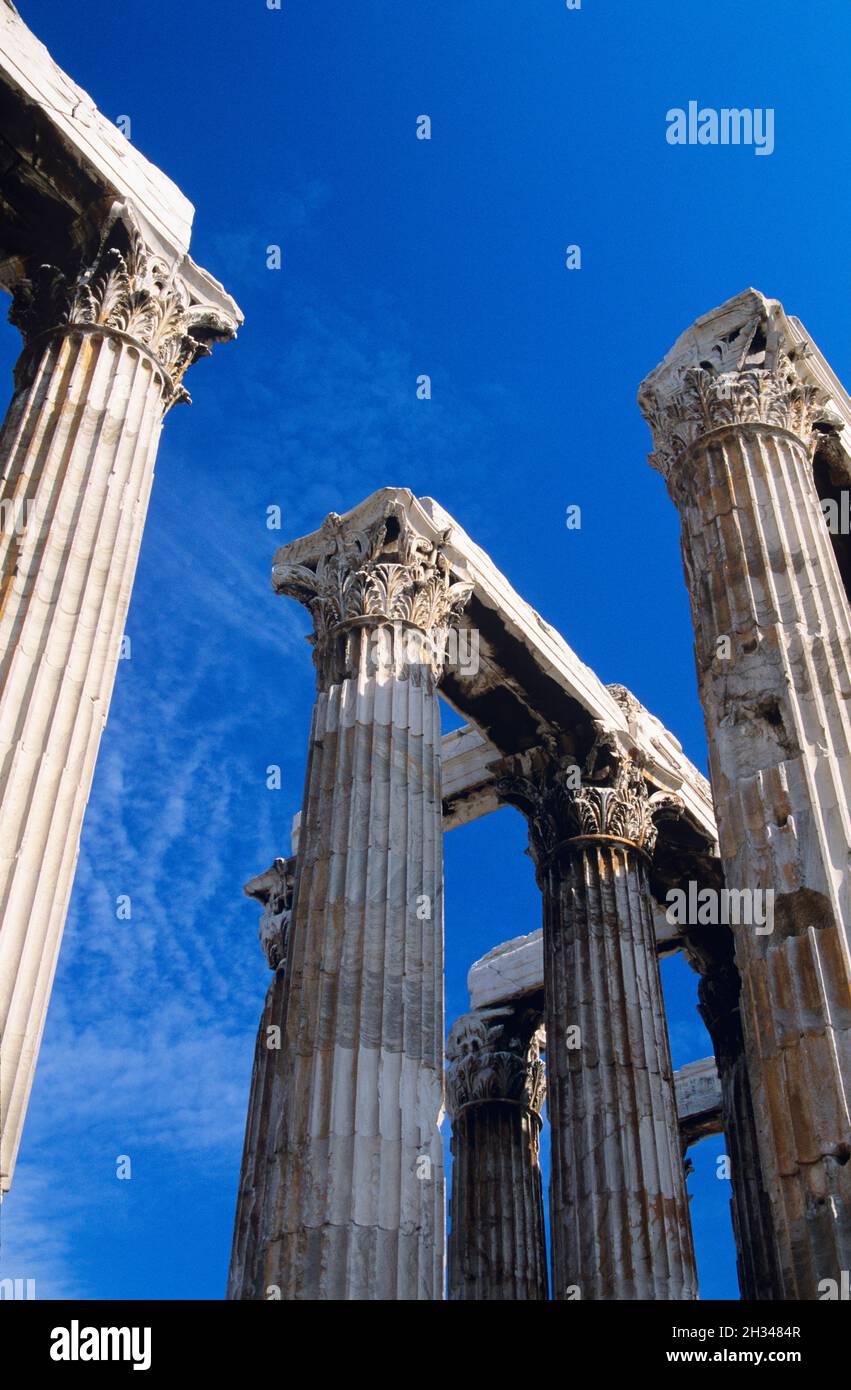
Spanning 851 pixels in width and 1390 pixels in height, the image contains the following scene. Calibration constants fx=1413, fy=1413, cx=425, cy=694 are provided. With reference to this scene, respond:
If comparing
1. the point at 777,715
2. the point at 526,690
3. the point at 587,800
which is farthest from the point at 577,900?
the point at 777,715

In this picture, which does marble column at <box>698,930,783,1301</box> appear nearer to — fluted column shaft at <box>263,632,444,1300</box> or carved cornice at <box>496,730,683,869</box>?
carved cornice at <box>496,730,683,869</box>

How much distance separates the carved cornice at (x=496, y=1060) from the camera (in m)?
27.2

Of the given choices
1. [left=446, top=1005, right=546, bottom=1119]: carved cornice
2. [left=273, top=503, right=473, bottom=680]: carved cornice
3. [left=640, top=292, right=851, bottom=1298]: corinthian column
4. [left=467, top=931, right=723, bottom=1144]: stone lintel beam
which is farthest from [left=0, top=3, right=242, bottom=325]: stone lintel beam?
[left=446, top=1005, right=546, bottom=1119]: carved cornice

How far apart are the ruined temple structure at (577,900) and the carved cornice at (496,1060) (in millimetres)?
72

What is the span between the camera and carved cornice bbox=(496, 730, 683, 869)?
22734mm

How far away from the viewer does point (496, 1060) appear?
90.6ft

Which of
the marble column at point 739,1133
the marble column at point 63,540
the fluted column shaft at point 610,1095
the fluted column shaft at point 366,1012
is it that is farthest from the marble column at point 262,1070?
the marble column at point 739,1133

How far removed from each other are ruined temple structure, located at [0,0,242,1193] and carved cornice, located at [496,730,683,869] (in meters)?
→ 10.1

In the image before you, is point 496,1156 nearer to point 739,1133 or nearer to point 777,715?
point 739,1133

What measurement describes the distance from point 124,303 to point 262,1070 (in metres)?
12.8

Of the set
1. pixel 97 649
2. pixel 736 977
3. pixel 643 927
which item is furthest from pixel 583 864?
pixel 97 649

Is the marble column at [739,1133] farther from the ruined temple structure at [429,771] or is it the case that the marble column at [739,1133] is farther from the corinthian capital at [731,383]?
the corinthian capital at [731,383]
